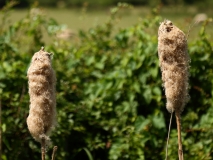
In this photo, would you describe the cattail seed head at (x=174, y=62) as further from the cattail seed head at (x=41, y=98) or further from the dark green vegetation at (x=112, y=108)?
the dark green vegetation at (x=112, y=108)

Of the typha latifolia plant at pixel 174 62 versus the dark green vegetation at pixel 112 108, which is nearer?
the typha latifolia plant at pixel 174 62

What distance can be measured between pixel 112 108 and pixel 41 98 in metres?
1.50

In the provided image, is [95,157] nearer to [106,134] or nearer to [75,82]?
[106,134]

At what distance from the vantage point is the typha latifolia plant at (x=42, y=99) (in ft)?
6.17

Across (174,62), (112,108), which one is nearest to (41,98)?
(174,62)

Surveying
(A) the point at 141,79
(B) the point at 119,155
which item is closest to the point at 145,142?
(B) the point at 119,155

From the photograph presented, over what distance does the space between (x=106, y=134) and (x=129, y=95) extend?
294 millimetres

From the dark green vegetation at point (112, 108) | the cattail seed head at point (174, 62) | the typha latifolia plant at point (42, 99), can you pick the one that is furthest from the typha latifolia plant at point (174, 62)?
the dark green vegetation at point (112, 108)

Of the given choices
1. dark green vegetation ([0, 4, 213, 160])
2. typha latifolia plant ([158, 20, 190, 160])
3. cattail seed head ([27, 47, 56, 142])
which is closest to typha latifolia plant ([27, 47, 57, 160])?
cattail seed head ([27, 47, 56, 142])

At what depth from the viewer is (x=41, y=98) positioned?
6.15ft

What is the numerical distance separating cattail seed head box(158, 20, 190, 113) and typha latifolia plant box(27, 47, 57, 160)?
394 millimetres

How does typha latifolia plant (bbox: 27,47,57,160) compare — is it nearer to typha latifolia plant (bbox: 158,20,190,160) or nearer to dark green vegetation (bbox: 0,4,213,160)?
Result: typha latifolia plant (bbox: 158,20,190,160)

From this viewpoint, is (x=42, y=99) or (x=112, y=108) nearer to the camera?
(x=42, y=99)

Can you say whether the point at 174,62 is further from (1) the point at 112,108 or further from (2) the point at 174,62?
(1) the point at 112,108
